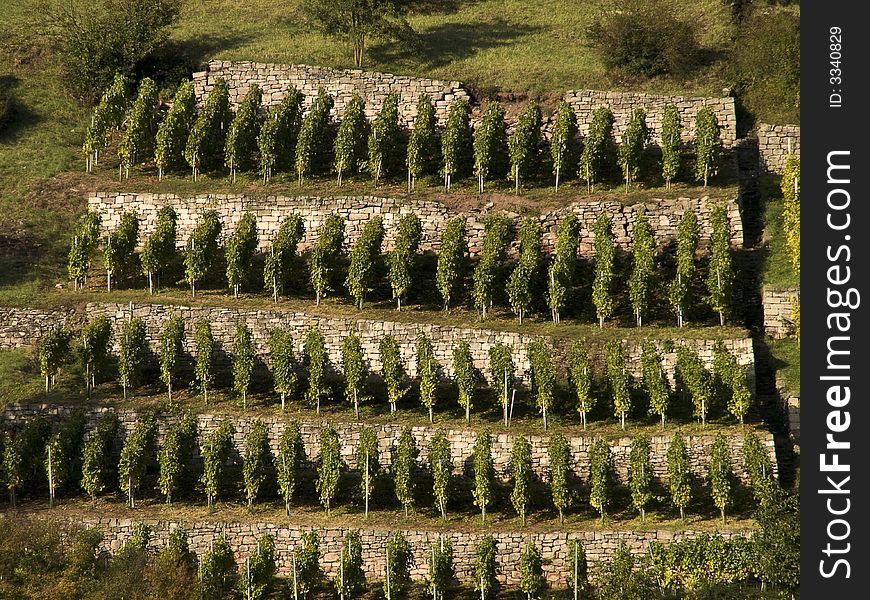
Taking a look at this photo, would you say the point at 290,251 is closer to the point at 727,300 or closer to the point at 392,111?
the point at 392,111

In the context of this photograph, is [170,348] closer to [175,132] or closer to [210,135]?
[175,132]

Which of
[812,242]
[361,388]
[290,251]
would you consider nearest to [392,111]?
[290,251]

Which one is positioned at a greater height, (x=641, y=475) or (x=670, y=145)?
(x=670, y=145)

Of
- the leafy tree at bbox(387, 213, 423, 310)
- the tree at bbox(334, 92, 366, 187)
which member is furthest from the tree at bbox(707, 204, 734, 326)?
the tree at bbox(334, 92, 366, 187)

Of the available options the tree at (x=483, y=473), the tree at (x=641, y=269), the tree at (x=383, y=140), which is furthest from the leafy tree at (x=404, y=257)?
the tree at (x=641, y=269)

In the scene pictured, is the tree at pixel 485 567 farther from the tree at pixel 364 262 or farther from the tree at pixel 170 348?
the tree at pixel 170 348

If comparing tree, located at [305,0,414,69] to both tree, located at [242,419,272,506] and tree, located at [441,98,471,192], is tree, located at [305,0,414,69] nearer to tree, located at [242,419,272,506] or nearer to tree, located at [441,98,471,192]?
tree, located at [441,98,471,192]

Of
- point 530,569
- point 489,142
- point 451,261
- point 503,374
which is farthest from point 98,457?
point 489,142
